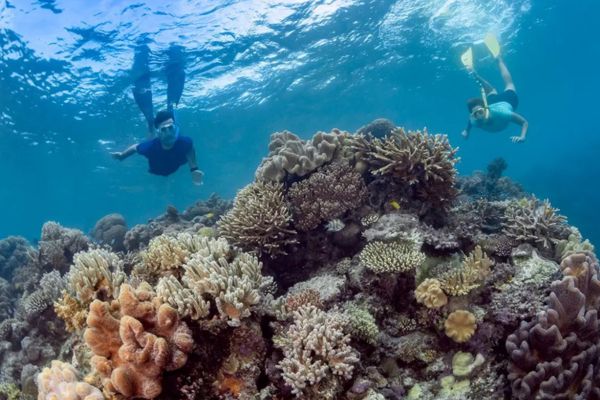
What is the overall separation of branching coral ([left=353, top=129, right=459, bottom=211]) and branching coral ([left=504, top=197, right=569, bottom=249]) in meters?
1.14

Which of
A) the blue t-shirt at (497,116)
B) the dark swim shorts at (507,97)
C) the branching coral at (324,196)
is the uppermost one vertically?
the dark swim shorts at (507,97)

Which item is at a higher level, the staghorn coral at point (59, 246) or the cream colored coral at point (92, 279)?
the staghorn coral at point (59, 246)

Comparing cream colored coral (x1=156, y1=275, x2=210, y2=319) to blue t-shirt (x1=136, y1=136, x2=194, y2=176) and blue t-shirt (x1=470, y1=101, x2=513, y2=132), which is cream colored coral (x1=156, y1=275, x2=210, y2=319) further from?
blue t-shirt (x1=470, y1=101, x2=513, y2=132)

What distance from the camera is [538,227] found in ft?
20.2

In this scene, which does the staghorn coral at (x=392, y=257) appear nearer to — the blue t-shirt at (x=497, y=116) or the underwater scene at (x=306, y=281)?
the underwater scene at (x=306, y=281)

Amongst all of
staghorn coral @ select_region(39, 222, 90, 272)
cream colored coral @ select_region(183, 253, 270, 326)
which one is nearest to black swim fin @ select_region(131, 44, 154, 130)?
staghorn coral @ select_region(39, 222, 90, 272)

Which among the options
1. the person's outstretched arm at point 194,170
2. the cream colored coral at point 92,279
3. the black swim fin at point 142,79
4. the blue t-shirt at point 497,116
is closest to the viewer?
the cream colored coral at point 92,279

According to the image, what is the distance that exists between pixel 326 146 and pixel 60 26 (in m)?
15.6

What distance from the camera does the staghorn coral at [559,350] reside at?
367 cm

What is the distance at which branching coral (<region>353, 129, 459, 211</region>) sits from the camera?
628 cm

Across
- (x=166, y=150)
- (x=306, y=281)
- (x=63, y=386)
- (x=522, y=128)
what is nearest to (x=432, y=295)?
(x=306, y=281)

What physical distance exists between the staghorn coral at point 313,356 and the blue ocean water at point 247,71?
54.8 ft

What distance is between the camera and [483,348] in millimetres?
4379

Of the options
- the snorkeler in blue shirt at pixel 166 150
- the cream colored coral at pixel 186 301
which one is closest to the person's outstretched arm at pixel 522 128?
the snorkeler in blue shirt at pixel 166 150
